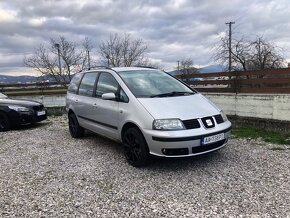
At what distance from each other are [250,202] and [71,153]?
11.9ft

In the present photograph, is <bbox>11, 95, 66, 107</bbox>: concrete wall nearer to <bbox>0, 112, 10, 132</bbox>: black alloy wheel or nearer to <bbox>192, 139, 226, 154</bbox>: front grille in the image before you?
<bbox>0, 112, 10, 132</bbox>: black alloy wheel

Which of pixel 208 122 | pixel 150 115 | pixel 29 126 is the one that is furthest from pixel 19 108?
pixel 208 122

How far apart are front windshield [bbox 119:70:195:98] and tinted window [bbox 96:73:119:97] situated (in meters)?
0.21

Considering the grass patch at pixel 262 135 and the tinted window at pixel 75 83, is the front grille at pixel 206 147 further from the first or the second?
the tinted window at pixel 75 83

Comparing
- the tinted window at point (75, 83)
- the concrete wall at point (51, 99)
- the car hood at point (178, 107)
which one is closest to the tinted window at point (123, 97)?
the car hood at point (178, 107)

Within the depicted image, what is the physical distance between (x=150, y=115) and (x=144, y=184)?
1.00 metres

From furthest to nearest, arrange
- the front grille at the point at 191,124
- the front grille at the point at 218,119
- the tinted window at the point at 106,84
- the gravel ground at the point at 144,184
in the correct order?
the tinted window at the point at 106,84 → the front grille at the point at 218,119 → the front grille at the point at 191,124 → the gravel ground at the point at 144,184

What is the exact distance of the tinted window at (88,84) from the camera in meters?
6.13

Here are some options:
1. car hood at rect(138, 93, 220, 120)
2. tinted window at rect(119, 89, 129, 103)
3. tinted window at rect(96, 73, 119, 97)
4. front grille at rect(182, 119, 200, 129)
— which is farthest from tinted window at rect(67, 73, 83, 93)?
front grille at rect(182, 119, 200, 129)

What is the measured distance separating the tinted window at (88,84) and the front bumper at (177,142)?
2.24 meters

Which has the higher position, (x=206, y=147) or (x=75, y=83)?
(x=75, y=83)

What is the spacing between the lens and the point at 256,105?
729cm

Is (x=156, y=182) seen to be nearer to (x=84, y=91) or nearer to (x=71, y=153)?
(x=71, y=153)

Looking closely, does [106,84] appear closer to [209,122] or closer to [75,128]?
[75,128]
